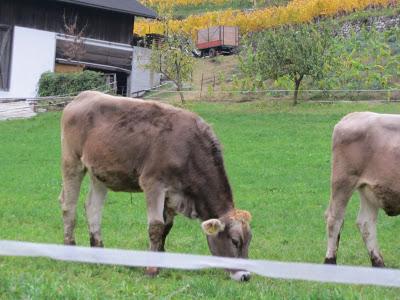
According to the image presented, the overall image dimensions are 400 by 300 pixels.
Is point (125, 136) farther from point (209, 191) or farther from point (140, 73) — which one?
point (140, 73)

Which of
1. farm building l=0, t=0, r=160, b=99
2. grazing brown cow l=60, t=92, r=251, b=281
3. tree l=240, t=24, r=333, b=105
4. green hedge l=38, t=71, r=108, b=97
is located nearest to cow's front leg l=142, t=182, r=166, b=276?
grazing brown cow l=60, t=92, r=251, b=281

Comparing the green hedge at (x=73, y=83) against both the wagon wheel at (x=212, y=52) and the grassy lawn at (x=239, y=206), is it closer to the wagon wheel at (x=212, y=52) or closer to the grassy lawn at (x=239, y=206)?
the grassy lawn at (x=239, y=206)

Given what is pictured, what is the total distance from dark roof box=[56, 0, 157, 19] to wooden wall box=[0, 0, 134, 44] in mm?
616

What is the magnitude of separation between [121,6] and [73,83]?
6.81 m

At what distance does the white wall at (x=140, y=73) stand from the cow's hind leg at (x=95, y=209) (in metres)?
30.0

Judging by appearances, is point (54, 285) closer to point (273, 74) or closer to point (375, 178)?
point (375, 178)

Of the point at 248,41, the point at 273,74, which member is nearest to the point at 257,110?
the point at 273,74

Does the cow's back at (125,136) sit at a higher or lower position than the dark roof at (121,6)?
lower

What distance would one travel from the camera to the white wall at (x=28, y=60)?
117 ft

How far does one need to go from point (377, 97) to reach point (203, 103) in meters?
7.24

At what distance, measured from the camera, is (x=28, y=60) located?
119 ft

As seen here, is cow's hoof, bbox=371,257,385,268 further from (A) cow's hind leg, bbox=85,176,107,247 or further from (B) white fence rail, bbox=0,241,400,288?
(B) white fence rail, bbox=0,241,400,288

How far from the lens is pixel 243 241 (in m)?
7.70

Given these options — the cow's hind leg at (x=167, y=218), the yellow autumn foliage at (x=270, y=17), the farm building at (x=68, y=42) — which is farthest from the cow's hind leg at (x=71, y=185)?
the yellow autumn foliage at (x=270, y=17)
